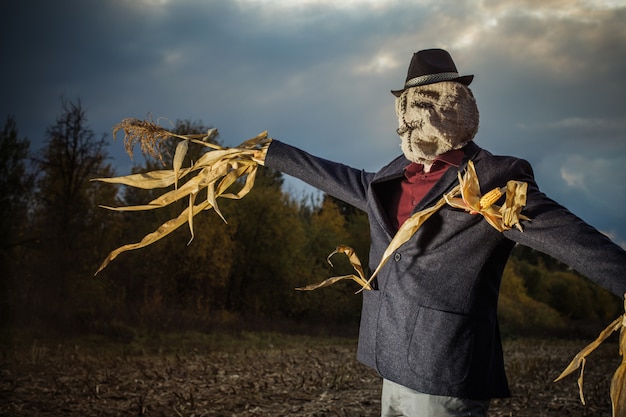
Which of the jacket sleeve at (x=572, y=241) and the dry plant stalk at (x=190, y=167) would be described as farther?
the dry plant stalk at (x=190, y=167)

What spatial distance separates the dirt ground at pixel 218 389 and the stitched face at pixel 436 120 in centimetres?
361

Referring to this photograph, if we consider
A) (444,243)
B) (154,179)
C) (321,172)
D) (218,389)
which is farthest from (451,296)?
(218,389)

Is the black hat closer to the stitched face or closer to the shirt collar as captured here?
the stitched face

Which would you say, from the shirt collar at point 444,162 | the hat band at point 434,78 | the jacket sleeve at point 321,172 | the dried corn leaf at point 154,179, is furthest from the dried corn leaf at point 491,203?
the dried corn leaf at point 154,179

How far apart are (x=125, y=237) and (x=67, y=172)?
2.77 metres

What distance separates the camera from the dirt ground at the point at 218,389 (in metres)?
6.02

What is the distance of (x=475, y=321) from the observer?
2.41 metres

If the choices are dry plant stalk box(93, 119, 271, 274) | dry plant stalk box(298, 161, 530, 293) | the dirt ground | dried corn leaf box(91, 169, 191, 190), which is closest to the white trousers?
dry plant stalk box(298, 161, 530, 293)

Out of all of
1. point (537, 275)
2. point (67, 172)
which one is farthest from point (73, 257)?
point (537, 275)

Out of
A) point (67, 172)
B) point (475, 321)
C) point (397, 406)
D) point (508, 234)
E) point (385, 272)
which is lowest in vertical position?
point (397, 406)

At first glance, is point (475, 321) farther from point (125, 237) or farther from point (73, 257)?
point (125, 237)

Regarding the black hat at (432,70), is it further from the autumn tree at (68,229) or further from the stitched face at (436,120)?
the autumn tree at (68,229)

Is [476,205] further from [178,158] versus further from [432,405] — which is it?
[178,158]

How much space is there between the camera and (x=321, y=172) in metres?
2.98
